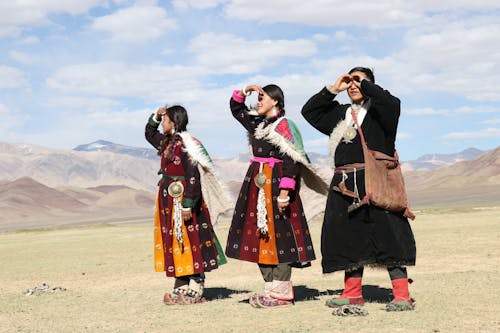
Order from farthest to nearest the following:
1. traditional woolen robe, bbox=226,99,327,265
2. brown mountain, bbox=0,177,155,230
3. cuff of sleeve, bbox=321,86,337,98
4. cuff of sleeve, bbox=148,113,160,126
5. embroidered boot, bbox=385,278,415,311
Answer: brown mountain, bbox=0,177,155,230
cuff of sleeve, bbox=148,113,160,126
traditional woolen robe, bbox=226,99,327,265
cuff of sleeve, bbox=321,86,337,98
embroidered boot, bbox=385,278,415,311

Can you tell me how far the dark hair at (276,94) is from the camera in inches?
271

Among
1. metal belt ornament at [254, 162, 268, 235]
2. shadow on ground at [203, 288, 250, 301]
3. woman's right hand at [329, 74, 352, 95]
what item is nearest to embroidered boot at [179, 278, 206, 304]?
shadow on ground at [203, 288, 250, 301]

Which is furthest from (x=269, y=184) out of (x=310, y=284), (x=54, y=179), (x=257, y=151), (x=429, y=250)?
(x=54, y=179)

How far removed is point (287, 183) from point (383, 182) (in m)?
0.93

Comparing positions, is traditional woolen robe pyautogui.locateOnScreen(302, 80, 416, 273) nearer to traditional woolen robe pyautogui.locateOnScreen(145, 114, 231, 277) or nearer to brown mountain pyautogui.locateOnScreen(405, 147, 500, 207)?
traditional woolen robe pyautogui.locateOnScreen(145, 114, 231, 277)

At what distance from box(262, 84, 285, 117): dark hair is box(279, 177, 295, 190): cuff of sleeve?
70cm

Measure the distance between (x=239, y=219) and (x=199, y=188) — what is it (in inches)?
25.4

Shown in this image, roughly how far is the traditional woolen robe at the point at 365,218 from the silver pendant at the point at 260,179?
68cm

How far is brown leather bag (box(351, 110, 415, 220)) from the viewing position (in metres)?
6.08

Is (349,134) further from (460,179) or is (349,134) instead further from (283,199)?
(460,179)

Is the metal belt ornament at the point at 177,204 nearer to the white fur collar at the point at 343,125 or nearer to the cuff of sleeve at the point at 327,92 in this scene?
the white fur collar at the point at 343,125

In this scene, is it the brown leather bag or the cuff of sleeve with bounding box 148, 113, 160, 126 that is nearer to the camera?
the brown leather bag

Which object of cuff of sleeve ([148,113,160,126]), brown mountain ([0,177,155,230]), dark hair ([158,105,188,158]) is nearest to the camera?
dark hair ([158,105,188,158])

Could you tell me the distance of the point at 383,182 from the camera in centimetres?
614
